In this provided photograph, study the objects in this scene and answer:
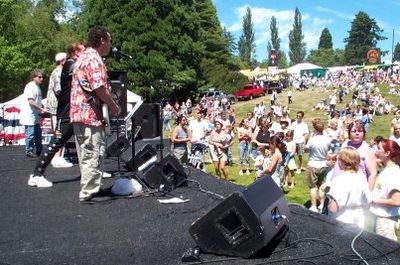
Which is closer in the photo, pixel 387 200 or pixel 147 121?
pixel 387 200

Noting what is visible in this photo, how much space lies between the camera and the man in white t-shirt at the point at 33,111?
7.87 m

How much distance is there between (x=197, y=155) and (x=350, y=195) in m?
8.53

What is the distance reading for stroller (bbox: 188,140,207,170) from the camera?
12.8 metres

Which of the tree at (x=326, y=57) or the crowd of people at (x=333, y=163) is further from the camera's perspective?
the tree at (x=326, y=57)

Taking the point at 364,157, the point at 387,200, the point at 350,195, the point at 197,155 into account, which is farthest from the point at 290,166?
the point at 350,195

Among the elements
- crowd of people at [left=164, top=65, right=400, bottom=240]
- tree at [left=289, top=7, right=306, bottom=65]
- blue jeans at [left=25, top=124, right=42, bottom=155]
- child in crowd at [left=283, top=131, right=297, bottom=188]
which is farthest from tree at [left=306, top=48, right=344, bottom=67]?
blue jeans at [left=25, top=124, right=42, bottom=155]

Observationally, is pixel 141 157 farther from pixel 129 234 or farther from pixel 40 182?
pixel 129 234

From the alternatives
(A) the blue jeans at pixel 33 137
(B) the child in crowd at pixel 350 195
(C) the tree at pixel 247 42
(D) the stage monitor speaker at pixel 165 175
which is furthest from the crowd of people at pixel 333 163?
(C) the tree at pixel 247 42

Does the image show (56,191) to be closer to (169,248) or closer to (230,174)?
(169,248)

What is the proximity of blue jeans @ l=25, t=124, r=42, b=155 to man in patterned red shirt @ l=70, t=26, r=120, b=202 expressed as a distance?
3696 mm

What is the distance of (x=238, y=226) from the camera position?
3.55 metres

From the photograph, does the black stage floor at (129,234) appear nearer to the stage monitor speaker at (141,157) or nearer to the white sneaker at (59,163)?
the stage monitor speaker at (141,157)

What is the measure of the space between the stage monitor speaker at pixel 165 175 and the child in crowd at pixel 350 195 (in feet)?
6.54

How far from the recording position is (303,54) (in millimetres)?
130750
